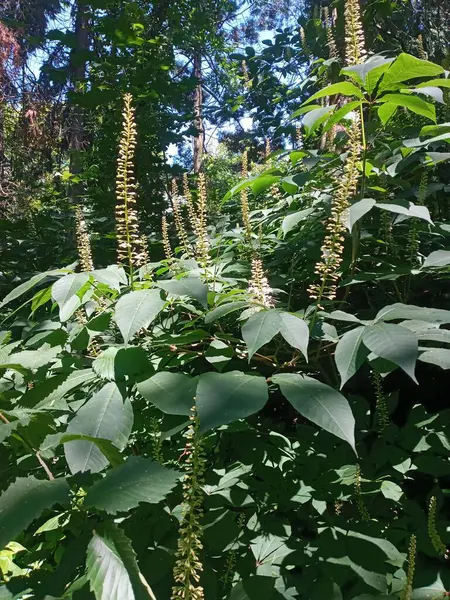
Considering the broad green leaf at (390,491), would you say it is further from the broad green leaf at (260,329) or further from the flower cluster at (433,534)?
the broad green leaf at (260,329)

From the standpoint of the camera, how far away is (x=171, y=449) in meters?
1.75

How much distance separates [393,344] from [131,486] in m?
0.72

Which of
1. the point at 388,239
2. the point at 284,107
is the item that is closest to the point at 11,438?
the point at 388,239

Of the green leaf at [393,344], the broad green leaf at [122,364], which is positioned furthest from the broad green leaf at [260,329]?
the broad green leaf at [122,364]

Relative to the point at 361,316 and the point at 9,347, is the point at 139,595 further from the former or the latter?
the point at 361,316

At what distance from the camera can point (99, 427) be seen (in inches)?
50.2

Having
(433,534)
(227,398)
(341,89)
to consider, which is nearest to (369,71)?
(341,89)

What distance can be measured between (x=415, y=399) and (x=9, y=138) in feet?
27.1

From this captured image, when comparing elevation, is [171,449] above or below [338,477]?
above

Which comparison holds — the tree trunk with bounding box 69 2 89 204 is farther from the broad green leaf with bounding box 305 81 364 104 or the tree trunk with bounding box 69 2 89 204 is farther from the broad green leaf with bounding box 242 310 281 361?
the broad green leaf with bounding box 242 310 281 361

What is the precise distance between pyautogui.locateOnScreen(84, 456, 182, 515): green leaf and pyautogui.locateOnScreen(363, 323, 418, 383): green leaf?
1.91ft

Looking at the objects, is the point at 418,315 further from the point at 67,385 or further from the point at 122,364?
the point at 67,385

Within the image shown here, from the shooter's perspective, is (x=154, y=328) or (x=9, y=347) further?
(x=154, y=328)

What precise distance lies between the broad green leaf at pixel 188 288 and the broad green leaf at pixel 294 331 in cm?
23
